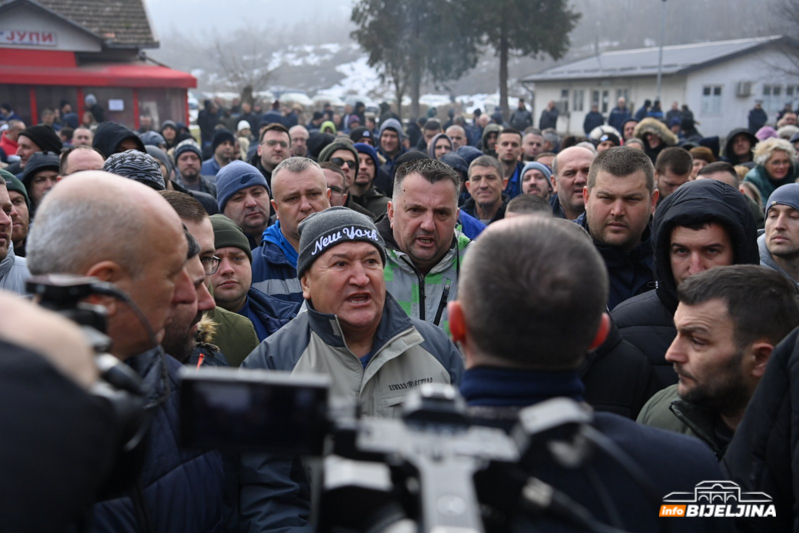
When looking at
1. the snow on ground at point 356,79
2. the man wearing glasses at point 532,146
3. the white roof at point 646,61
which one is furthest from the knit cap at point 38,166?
the snow on ground at point 356,79

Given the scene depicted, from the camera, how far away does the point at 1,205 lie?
156 inches

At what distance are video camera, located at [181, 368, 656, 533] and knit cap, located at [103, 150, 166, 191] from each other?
3.88 m

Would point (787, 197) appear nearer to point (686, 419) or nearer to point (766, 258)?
point (766, 258)

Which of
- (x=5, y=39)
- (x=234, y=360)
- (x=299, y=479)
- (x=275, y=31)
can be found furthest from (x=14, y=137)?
(x=275, y=31)

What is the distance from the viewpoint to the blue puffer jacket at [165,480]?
2.08m

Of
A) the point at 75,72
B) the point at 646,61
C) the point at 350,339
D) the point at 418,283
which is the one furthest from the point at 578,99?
the point at 350,339

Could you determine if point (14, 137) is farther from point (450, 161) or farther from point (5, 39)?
point (5, 39)

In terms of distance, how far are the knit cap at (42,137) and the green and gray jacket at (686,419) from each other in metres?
7.26

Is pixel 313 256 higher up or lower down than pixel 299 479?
higher up

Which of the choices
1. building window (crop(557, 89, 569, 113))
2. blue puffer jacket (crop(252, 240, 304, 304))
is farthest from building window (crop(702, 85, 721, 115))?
blue puffer jacket (crop(252, 240, 304, 304))

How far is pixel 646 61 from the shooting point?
43438mm

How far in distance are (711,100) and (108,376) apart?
4390 centimetres

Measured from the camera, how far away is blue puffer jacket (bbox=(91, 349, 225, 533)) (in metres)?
2.08

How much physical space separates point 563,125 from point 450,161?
40.0 m
